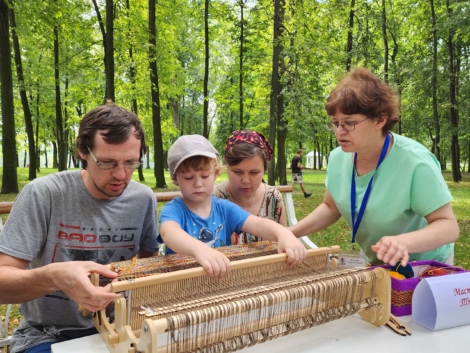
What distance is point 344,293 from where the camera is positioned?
1.46 metres

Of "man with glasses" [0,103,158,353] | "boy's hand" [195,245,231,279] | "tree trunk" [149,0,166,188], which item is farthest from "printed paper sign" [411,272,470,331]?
"tree trunk" [149,0,166,188]

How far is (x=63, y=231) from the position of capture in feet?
5.95

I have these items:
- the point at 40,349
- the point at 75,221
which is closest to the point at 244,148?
the point at 75,221

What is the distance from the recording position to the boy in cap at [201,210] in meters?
1.85

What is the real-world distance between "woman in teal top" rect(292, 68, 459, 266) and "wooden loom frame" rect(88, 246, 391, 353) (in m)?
0.40

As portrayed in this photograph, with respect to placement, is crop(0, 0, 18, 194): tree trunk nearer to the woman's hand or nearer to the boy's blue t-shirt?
the boy's blue t-shirt

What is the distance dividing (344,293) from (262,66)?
17297 millimetres

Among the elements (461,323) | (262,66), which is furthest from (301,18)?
(461,323)

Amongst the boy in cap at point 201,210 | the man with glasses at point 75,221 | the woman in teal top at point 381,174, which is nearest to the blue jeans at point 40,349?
the man with glasses at point 75,221

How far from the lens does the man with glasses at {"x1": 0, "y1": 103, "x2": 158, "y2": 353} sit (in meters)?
1.70

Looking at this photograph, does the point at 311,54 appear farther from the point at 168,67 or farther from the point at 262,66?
the point at 168,67

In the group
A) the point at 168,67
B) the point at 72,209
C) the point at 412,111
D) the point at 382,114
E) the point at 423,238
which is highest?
the point at 168,67

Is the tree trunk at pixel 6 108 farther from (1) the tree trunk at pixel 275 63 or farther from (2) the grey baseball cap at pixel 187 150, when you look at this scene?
(2) the grey baseball cap at pixel 187 150

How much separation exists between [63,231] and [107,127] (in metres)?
0.54
